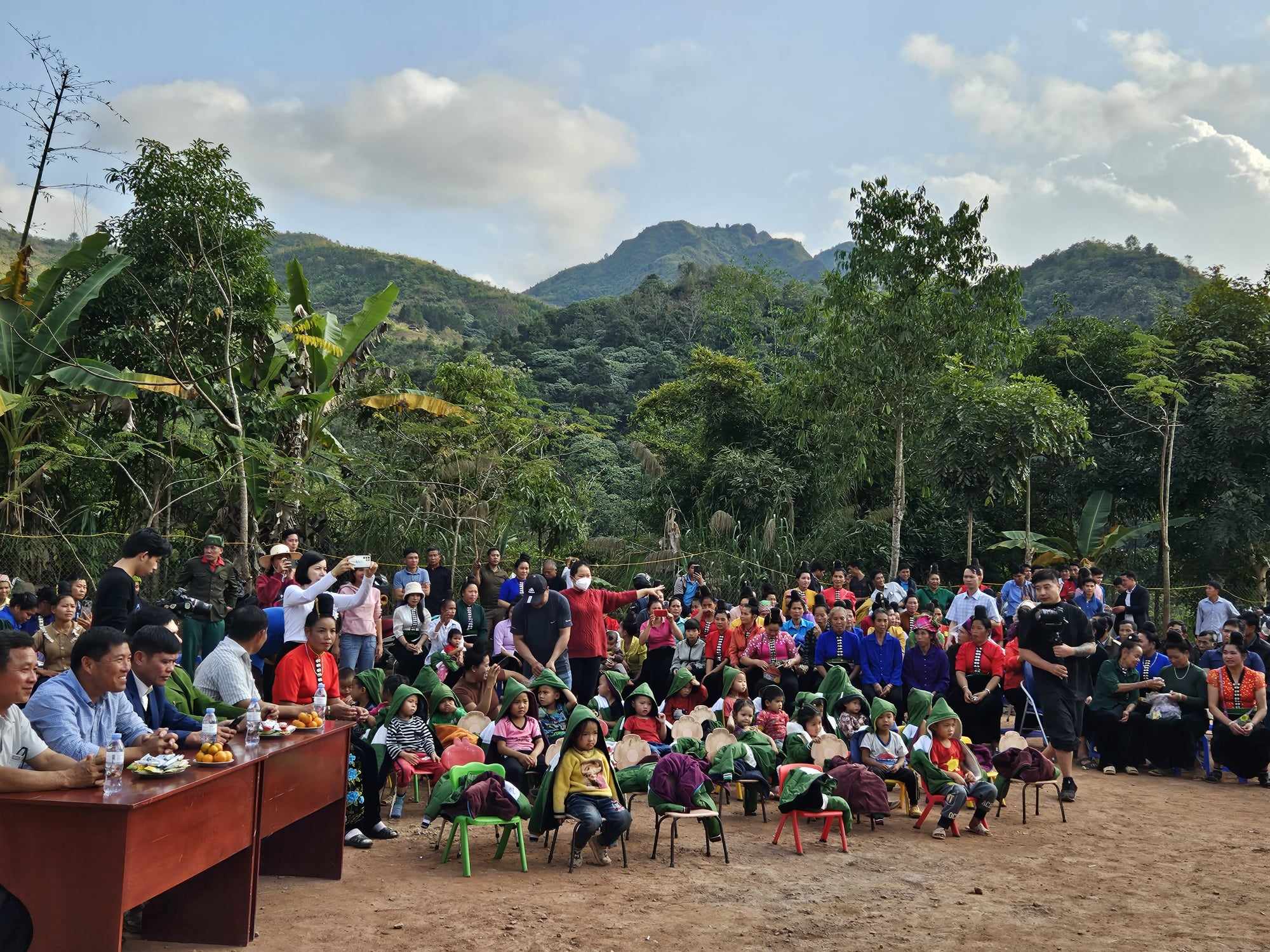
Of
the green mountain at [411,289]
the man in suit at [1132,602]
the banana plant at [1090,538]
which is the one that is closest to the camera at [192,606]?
the man in suit at [1132,602]

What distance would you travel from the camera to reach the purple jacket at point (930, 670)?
399 inches

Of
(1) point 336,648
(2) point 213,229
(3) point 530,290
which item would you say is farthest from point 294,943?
(3) point 530,290

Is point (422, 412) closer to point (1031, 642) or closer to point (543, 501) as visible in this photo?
point (543, 501)

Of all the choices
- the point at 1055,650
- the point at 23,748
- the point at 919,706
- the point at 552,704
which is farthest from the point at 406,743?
the point at 1055,650

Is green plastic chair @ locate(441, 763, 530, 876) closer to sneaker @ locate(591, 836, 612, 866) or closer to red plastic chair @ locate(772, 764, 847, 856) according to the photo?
sneaker @ locate(591, 836, 612, 866)

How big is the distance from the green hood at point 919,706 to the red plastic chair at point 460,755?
3.70m

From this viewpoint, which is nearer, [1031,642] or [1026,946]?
[1026,946]

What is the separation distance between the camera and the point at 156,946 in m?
4.81

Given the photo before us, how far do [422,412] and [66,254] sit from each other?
580 cm

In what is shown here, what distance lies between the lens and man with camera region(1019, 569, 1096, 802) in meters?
8.46

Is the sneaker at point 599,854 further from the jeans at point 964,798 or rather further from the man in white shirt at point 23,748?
the man in white shirt at point 23,748

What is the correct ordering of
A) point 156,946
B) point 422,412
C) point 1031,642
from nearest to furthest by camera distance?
point 156,946 < point 1031,642 < point 422,412

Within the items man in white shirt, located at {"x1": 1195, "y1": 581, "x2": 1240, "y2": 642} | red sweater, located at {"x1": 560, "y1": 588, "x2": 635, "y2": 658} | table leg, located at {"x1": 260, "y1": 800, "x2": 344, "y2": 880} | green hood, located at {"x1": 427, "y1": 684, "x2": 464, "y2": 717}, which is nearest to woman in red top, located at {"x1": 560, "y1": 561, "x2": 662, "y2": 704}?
red sweater, located at {"x1": 560, "y1": 588, "x2": 635, "y2": 658}

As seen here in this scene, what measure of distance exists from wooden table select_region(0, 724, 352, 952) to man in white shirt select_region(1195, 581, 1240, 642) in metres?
10.9
